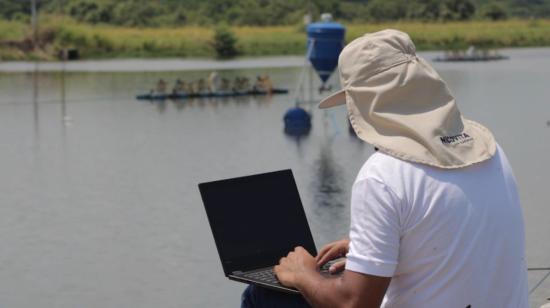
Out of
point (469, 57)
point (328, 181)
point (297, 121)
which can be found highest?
point (328, 181)

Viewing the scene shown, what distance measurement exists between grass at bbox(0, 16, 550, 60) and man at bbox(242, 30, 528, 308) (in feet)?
128

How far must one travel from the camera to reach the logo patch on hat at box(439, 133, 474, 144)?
2.39m

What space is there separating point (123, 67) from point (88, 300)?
2848 cm

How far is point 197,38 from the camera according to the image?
156 feet

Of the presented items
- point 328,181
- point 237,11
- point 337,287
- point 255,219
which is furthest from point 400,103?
point 237,11

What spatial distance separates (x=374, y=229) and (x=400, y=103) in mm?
270

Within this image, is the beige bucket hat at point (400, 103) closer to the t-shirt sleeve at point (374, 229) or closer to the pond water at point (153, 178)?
the t-shirt sleeve at point (374, 229)

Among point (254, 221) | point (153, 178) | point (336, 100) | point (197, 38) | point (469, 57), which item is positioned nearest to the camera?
point (336, 100)

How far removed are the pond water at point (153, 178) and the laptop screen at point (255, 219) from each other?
2.00 metres

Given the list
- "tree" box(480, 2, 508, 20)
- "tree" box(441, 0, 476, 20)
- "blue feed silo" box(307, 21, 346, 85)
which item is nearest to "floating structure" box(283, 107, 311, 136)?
"blue feed silo" box(307, 21, 346, 85)

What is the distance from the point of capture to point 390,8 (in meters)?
60.9

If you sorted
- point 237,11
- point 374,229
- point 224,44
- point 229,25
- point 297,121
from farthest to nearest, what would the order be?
point 237,11 → point 229,25 → point 224,44 → point 297,121 → point 374,229

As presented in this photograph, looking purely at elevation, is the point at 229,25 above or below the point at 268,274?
below

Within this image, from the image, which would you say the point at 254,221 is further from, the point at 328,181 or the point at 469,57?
the point at 469,57
